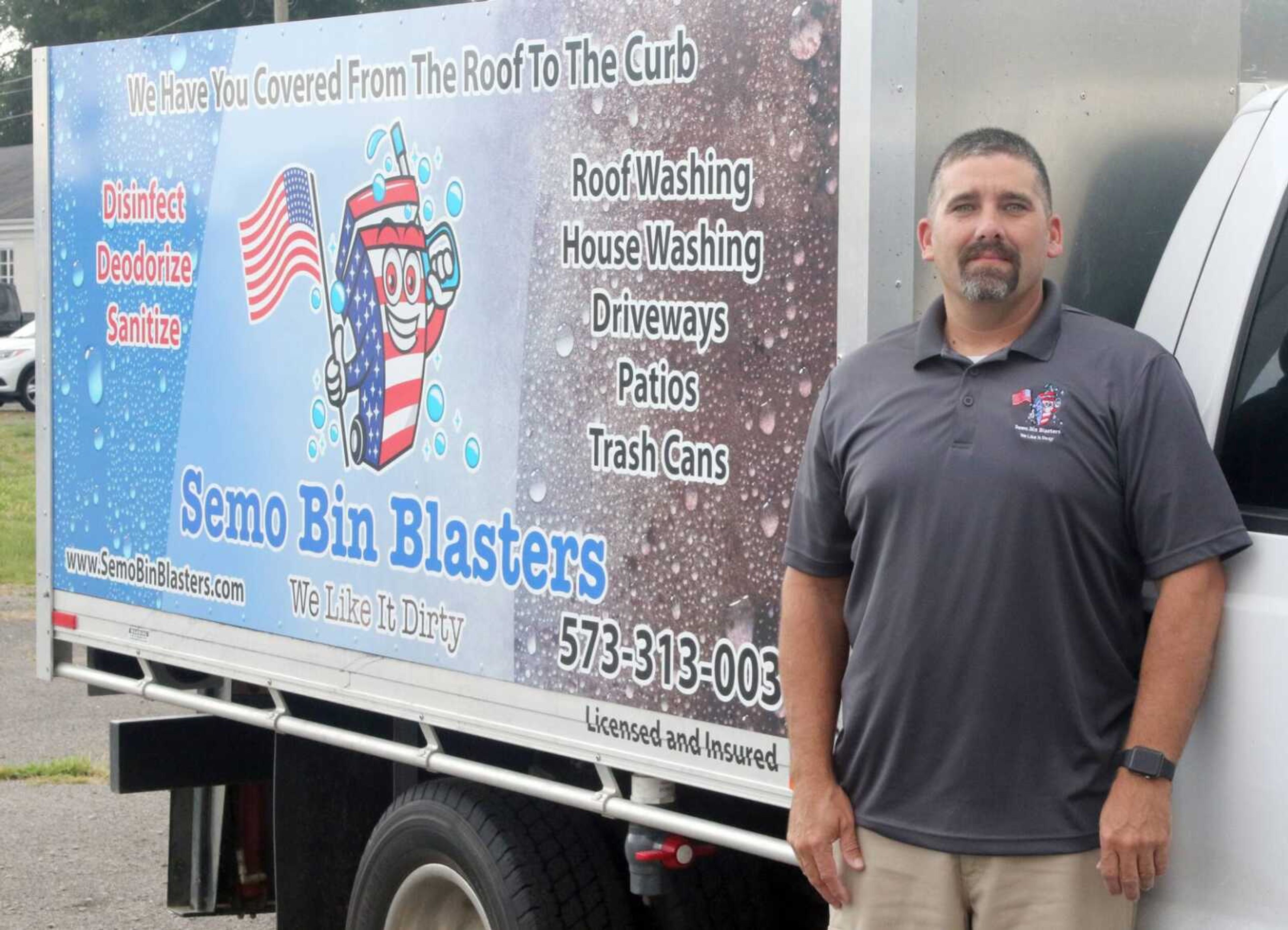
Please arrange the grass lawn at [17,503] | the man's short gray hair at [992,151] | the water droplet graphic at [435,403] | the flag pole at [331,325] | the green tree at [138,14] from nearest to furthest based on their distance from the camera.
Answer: the man's short gray hair at [992,151]
the water droplet graphic at [435,403]
the flag pole at [331,325]
the grass lawn at [17,503]
the green tree at [138,14]

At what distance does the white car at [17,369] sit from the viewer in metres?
29.9

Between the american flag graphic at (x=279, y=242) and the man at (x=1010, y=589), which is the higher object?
the american flag graphic at (x=279, y=242)

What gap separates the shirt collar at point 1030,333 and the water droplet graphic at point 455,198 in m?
1.32

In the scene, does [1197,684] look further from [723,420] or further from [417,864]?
[417,864]

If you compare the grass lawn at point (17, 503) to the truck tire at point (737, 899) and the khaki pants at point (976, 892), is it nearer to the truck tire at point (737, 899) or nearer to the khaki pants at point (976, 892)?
the truck tire at point (737, 899)

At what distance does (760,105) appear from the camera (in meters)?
3.33

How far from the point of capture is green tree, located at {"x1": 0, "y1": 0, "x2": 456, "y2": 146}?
47562 millimetres

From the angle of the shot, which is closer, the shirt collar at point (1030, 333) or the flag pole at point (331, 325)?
the shirt collar at point (1030, 333)

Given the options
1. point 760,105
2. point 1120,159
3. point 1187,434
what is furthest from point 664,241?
point 1187,434

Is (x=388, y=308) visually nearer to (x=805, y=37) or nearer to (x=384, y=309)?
(x=384, y=309)

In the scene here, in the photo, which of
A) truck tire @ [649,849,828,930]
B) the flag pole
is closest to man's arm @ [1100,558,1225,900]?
truck tire @ [649,849,828,930]

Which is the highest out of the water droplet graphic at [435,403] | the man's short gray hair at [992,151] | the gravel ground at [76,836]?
the man's short gray hair at [992,151]

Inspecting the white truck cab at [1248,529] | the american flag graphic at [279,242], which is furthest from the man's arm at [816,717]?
the american flag graphic at [279,242]

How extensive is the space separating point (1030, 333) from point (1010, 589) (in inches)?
15.7
